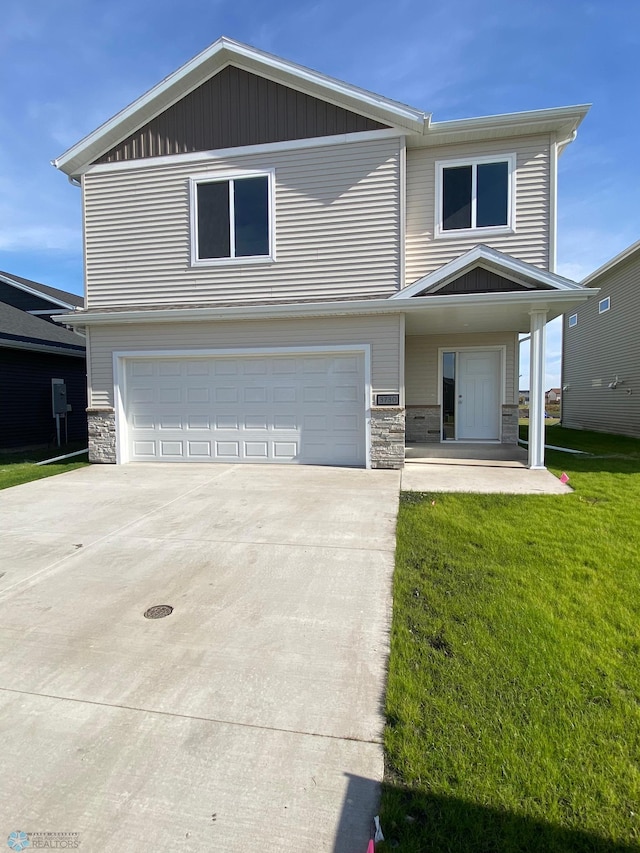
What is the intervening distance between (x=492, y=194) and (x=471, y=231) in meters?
0.80

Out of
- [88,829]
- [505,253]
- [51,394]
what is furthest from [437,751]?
[51,394]

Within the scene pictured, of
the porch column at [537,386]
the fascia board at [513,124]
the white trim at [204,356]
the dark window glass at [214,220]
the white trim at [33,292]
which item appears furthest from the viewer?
the white trim at [33,292]

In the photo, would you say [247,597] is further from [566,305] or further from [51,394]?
[51,394]

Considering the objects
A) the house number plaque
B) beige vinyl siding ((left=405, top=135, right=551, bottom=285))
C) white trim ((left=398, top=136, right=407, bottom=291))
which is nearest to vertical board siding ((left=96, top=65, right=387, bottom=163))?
white trim ((left=398, top=136, right=407, bottom=291))

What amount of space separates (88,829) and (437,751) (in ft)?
4.82

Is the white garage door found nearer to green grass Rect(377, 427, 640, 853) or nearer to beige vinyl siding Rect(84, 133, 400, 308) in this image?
beige vinyl siding Rect(84, 133, 400, 308)

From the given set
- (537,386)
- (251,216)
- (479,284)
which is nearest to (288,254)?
(251,216)

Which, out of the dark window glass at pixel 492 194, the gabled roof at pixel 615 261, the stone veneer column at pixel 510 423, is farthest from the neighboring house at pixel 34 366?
the gabled roof at pixel 615 261

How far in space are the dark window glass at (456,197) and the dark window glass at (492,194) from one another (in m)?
0.20

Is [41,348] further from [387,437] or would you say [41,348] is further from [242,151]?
[387,437]

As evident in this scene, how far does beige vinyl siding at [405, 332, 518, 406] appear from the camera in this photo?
440 inches

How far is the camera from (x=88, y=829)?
1828mm

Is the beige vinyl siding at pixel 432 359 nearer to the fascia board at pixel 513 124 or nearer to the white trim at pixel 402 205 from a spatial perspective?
the white trim at pixel 402 205

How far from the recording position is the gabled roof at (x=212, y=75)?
853 cm
